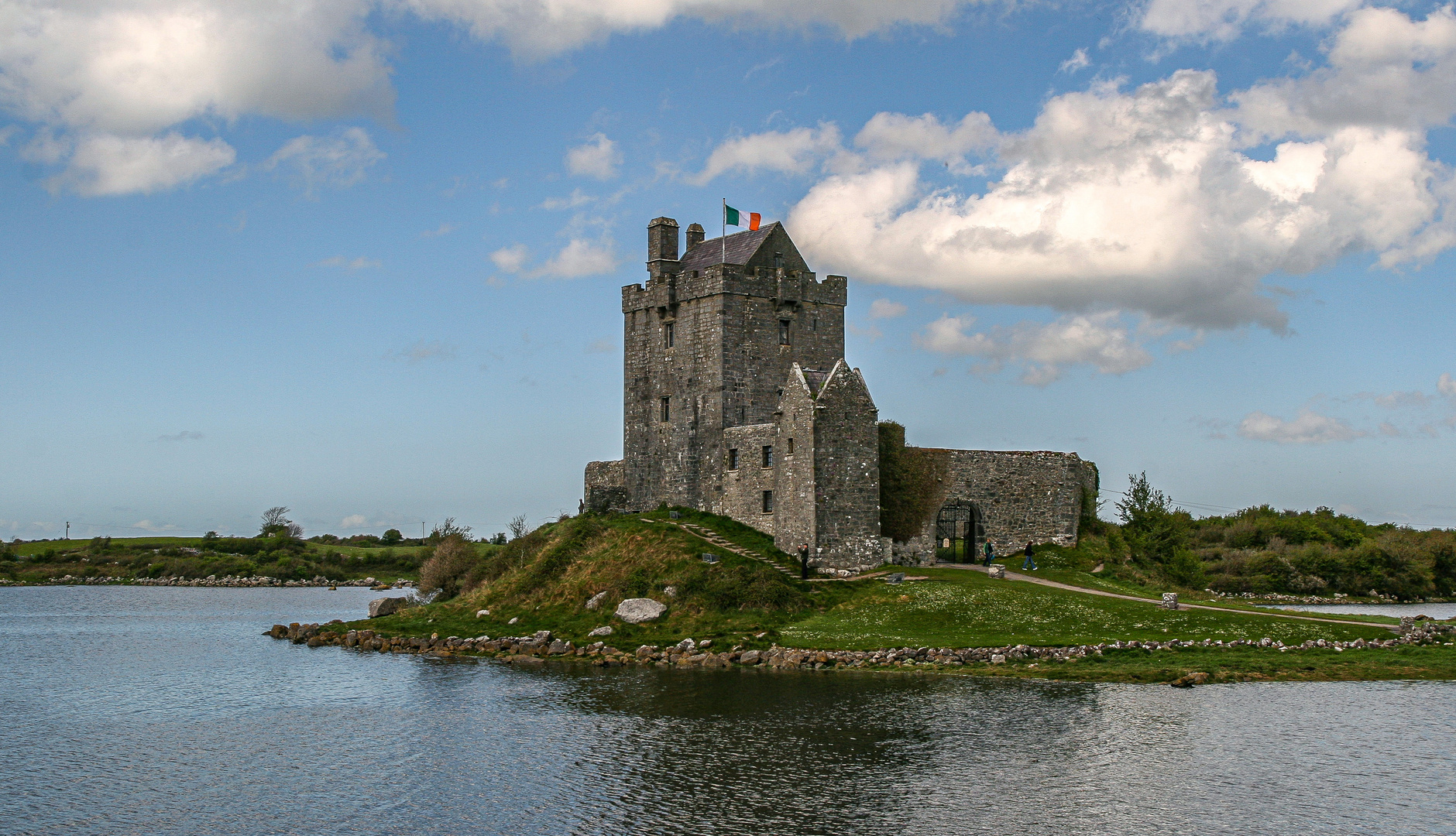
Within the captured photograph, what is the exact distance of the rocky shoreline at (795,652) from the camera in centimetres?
3478

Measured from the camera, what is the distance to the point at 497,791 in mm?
23016

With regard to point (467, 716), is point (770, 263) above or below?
above

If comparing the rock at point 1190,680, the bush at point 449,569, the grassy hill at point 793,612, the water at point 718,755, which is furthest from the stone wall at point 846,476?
the bush at point 449,569

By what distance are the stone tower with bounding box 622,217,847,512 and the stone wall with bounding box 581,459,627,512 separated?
0.47m

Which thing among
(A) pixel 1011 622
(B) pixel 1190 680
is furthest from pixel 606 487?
(B) pixel 1190 680

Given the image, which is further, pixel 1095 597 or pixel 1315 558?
pixel 1315 558

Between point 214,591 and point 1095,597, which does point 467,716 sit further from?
point 214,591

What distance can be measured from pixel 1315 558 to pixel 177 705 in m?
70.9

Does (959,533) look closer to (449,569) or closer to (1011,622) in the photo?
(1011,622)

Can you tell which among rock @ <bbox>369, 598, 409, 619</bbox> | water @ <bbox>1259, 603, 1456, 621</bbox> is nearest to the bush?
rock @ <bbox>369, 598, 409, 619</bbox>

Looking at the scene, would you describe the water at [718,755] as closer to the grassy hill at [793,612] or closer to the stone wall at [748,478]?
the grassy hill at [793,612]

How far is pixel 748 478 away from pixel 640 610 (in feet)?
32.0

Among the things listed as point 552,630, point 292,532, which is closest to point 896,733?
point 552,630

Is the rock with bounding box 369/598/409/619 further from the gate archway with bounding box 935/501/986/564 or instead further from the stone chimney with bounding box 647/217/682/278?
the gate archway with bounding box 935/501/986/564
